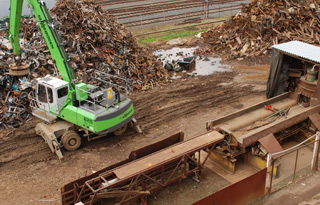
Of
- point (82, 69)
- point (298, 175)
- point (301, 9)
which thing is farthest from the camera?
point (301, 9)

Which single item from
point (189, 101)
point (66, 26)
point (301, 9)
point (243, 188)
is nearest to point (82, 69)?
point (66, 26)

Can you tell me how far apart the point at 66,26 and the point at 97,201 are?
458 inches

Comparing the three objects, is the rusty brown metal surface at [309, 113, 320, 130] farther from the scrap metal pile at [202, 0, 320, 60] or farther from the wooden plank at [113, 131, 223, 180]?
the scrap metal pile at [202, 0, 320, 60]

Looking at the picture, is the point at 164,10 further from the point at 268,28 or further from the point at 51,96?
the point at 51,96

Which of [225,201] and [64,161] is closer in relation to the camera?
[225,201]

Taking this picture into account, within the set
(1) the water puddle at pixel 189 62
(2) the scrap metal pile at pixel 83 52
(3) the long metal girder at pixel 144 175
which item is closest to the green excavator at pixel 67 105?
(3) the long metal girder at pixel 144 175

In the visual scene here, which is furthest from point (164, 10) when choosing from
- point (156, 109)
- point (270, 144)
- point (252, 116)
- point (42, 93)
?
point (270, 144)

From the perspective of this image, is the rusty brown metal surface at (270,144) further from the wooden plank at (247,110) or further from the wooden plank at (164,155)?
the wooden plank at (247,110)

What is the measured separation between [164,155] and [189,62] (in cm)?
1196

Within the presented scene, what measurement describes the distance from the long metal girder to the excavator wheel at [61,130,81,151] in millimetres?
3357

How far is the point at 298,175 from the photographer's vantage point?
11008 mm

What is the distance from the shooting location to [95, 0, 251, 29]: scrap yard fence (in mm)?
31016

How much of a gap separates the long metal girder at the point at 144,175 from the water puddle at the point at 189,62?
33.1 feet

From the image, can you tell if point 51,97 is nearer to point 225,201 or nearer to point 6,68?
point 6,68
